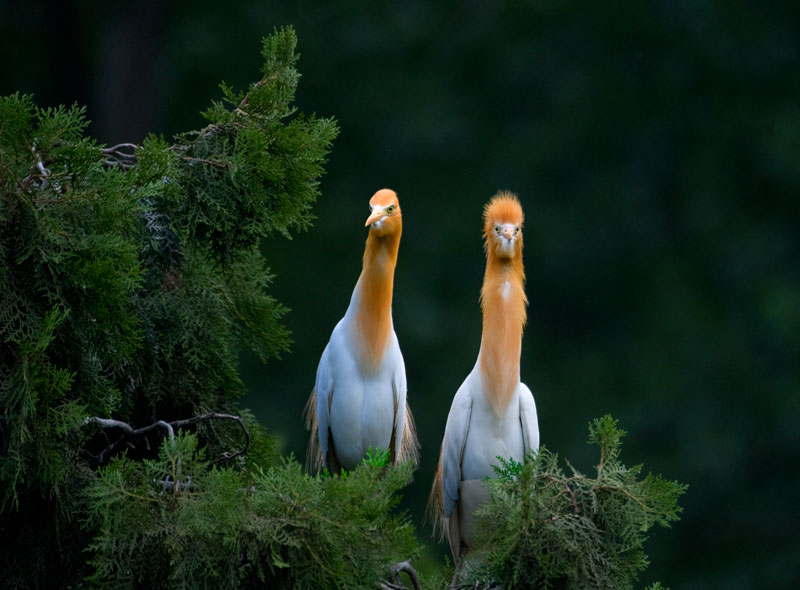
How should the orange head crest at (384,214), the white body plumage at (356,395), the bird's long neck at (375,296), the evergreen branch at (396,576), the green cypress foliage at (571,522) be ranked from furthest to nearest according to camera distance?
the white body plumage at (356,395) → the bird's long neck at (375,296) → the orange head crest at (384,214) → the evergreen branch at (396,576) → the green cypress foliage at (571,522)

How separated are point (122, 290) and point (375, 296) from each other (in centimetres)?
100

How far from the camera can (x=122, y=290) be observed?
1.88 meters

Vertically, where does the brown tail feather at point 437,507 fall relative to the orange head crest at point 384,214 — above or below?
below

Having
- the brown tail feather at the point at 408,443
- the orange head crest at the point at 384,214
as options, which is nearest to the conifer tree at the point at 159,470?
the orange head crest at the point at 384,214

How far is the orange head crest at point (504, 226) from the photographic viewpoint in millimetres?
2646

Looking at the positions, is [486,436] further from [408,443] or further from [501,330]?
[408,443]

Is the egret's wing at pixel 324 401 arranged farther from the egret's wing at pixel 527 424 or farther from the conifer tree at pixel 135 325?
the egret's wing at pixel 527 424

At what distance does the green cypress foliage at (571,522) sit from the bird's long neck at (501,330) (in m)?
0.69

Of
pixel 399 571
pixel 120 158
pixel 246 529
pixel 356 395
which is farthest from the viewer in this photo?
pixel 356 395

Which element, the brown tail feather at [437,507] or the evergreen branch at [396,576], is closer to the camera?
the evergreen branch at [396,576]

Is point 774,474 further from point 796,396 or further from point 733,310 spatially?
point 733,310

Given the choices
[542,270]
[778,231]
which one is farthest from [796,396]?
[542,270]

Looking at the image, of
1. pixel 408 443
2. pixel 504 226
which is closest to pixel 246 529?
pixel 504 226

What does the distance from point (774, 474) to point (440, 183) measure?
3.02 m
